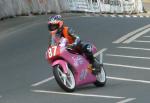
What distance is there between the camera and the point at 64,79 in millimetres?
13344

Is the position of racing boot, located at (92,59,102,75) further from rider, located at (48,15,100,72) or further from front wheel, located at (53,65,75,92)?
front wheel, located at (53,65,75,92)

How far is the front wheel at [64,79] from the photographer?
522 inches

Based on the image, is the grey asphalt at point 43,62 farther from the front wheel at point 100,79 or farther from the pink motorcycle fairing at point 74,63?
the pink motorcycle fairing at point 74,63

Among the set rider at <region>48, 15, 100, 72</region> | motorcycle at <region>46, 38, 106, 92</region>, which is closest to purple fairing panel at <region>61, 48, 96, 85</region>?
motorcycle at <region>46, 38, 106, 92</region>

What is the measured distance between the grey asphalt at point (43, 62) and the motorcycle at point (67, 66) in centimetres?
28

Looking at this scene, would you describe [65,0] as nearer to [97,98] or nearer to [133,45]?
[133,45]

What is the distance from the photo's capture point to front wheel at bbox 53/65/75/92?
1325 cm

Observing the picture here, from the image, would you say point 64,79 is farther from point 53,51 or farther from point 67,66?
point 53,51

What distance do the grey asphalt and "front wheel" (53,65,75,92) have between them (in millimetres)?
279

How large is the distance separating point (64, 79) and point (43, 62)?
560 cm

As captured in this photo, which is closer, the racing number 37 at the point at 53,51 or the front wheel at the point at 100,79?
the racing number 37 at the point at 53,51

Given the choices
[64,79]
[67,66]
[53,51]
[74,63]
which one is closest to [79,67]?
[74,63]

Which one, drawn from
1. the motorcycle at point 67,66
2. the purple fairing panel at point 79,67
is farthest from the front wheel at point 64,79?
the purple fairing panel at point 79,67

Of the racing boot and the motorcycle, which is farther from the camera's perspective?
the racing boot
